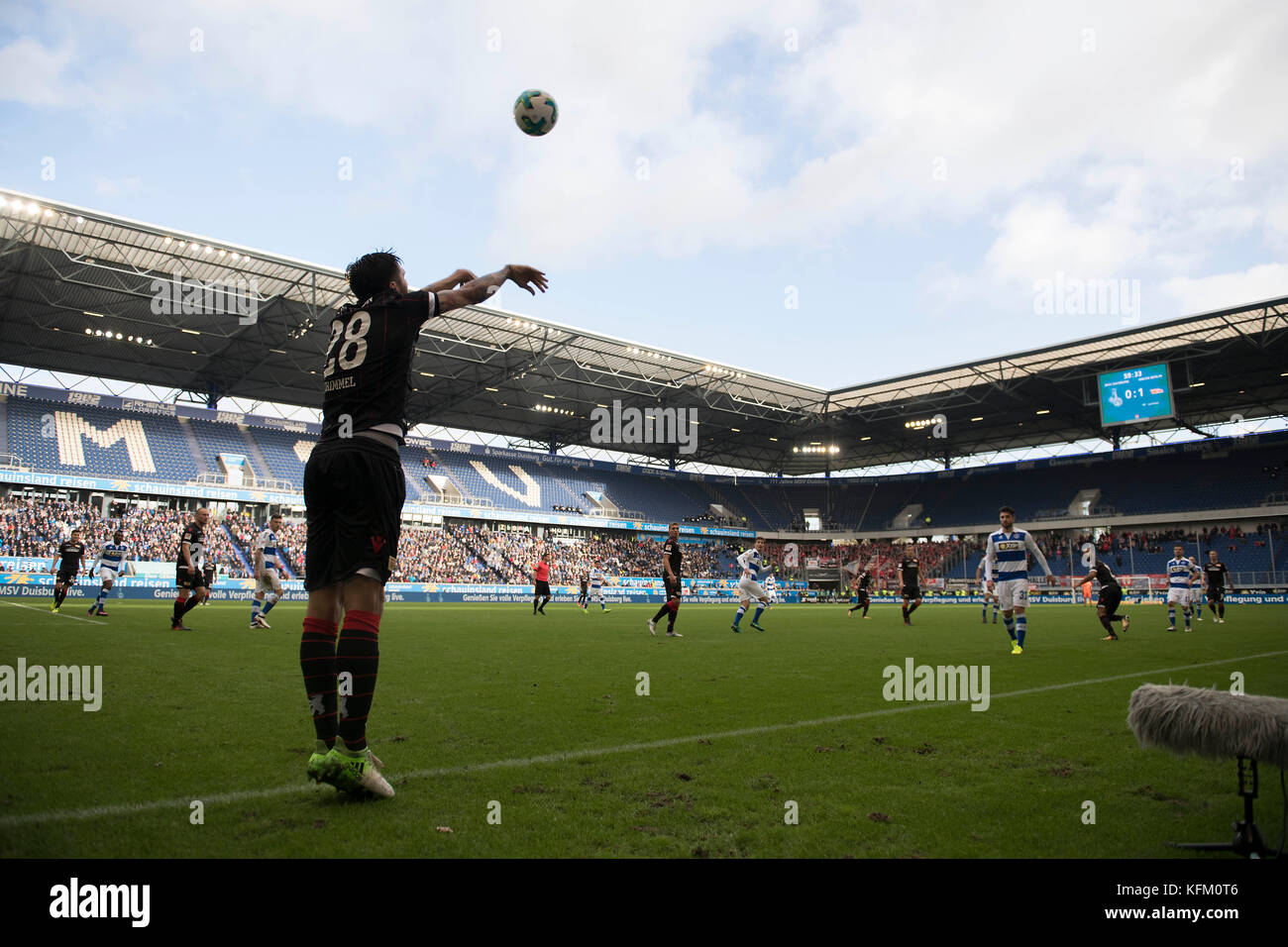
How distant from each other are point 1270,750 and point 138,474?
4359 cm

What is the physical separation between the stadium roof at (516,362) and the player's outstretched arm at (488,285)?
29276 millimetres

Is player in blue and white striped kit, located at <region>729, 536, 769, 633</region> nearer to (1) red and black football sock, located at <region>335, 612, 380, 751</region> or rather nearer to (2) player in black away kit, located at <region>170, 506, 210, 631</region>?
(2) player in black away kit, located at <region>170, 506, 210, 631</region>

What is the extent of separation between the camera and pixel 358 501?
348 cm

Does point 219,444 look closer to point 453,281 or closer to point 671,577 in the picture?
point 671,577

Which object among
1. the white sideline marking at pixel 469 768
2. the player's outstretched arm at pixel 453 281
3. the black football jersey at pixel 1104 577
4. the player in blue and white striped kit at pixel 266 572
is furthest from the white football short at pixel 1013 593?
the player in blue and white striped kit at pixel 266 572

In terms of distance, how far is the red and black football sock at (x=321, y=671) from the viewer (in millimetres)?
3326

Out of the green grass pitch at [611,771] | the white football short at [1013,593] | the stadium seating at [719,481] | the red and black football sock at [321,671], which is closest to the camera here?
the green grass pitch at [611,771]

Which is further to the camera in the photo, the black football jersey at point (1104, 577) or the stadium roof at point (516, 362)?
the stadium roof at point (516, 362)

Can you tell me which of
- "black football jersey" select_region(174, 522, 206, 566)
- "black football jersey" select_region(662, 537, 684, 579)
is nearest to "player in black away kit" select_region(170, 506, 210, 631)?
"black football jersey" select_region(174, 522, 206, 566)

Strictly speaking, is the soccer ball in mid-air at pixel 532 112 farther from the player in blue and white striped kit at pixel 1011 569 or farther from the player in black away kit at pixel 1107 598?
the player in black away kit at pixel 1107 598

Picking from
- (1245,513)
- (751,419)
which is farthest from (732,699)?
(1245,513)

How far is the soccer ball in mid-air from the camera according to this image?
29.9ft

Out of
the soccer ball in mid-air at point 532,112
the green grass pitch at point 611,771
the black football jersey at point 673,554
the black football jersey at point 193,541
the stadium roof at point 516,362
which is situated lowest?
the green grass pitch at point 611,771

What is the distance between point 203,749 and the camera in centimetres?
406
